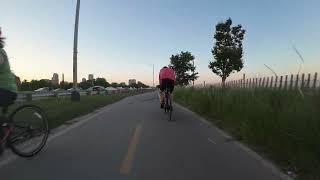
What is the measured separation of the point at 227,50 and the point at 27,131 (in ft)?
169

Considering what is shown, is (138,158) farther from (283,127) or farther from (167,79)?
(167,79)

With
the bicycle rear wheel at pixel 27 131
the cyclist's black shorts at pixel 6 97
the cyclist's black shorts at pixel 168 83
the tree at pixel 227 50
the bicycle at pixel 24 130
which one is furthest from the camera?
the tree at pixel 227 50

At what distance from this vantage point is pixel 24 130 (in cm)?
897

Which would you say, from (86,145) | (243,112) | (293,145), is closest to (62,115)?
(243,112)

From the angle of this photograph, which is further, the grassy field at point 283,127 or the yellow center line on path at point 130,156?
the grassy field at point 283,127

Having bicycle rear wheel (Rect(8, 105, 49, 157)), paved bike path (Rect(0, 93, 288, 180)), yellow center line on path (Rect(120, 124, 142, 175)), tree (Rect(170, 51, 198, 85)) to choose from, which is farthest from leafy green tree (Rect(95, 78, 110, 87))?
bicycle rear wheel (Rect(8, 105, 49, 157))

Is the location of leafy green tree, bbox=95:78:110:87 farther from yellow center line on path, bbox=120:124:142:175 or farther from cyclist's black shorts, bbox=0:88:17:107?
cyclist's black shorts, bbox=0:88:17:107

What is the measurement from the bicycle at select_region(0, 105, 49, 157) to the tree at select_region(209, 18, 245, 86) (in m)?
50.3

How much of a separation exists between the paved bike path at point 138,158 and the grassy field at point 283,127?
44cm

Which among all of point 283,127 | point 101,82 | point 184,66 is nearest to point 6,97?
point 283,127

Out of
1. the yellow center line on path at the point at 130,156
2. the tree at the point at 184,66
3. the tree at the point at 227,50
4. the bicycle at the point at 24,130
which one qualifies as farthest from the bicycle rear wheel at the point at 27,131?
the tree at the point at 184,66

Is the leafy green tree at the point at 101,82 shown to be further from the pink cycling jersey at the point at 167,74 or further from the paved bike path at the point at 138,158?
the paved bike path at the point at 138,158

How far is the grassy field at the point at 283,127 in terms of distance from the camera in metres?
8.52

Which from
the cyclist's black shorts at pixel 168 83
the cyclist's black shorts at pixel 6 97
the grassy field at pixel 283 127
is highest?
the cyclist's black shorts at pixel 168 83
